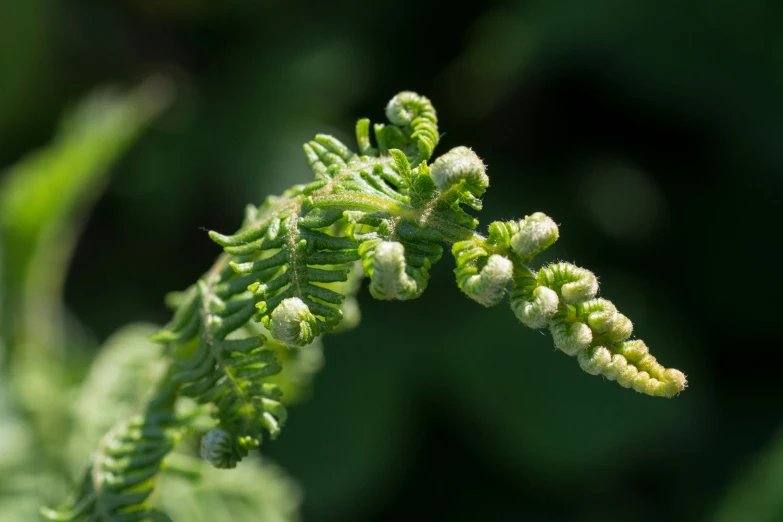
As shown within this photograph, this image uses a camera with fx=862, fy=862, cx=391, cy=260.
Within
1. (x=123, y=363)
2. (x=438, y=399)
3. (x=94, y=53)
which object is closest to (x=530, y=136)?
(x=438, y=399)

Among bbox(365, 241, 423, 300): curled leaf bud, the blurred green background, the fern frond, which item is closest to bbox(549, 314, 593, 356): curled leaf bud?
bbox(365, 241, 423, 300): curled leaf bud

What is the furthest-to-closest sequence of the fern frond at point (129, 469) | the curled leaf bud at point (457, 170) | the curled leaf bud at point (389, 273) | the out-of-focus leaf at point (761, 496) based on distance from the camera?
the out-of-focus leaf at point (761, 496)
the fern frond at point (129, 469)
the curled leaf bud at point (457, 170)
the curled leaf bud at point (389, 273)

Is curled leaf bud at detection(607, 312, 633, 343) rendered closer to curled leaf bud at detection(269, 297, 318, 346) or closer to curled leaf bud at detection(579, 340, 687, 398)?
curled leaf bud at detection(579, 340, 687, 398)

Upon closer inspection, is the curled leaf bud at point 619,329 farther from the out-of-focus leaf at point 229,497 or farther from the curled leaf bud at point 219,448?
the out-of-focus leaf at point 229,497

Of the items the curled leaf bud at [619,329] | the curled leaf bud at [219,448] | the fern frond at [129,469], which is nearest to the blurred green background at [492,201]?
the fern frond at [129,469]

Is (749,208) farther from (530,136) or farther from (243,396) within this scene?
(243,396)

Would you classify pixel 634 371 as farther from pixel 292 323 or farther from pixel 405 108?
pixel 405 108

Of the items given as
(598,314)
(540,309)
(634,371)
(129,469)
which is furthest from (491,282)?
(129,469)
